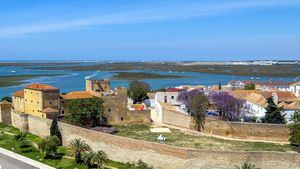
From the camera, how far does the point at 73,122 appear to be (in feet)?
130

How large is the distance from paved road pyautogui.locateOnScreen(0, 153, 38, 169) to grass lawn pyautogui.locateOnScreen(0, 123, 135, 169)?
1364mm

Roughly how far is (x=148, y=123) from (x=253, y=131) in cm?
1167

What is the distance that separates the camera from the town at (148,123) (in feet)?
98.6

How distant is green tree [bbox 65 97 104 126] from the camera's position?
131 ft

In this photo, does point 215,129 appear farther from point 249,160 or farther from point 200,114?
point 249,160

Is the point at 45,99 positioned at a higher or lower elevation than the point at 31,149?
higher

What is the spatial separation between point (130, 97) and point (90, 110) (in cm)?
2005

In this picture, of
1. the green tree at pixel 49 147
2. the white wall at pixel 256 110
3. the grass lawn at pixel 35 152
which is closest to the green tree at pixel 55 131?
the grass lawn at pixel 35 152

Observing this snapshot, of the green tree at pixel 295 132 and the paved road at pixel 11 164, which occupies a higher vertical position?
the green tree at pixel 295 132

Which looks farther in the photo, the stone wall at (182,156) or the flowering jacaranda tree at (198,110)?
the flowering jacaranda tree at (198,110)

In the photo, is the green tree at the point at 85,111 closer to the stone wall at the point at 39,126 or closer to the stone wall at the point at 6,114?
the stone wall at the point at 39,126

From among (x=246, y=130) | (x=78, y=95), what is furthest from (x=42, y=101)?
(x=246, y=130)

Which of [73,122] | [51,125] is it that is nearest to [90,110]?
[73,122]

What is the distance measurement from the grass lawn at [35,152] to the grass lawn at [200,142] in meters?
5.87
